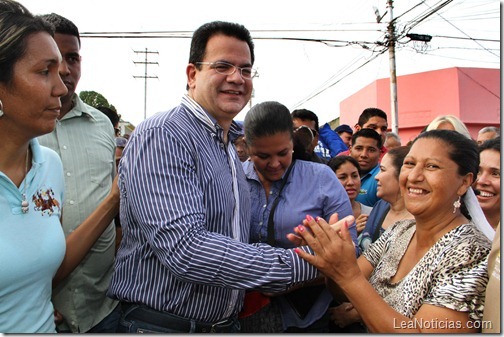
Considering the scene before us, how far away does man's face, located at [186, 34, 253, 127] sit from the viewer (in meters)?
1.93

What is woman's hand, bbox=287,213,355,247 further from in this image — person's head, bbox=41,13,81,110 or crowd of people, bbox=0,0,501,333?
person's head, bbox=41,13,81,110

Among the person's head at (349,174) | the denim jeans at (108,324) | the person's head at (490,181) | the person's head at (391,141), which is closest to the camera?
the denim jeans at (108,324)

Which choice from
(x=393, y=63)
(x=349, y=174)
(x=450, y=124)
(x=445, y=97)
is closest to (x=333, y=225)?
(x=450, y=124)

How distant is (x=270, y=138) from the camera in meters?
2.61

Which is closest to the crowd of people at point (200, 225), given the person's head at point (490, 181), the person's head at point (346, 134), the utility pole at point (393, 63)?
the person's head at point (490, 181)

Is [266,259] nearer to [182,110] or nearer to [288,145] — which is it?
[182,110]

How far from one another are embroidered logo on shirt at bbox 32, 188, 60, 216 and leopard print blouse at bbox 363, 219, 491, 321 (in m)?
1.61

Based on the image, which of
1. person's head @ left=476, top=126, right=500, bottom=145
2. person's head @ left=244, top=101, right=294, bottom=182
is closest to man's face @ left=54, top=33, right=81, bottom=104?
person's head @ left=244, top=101, right=294, bottom=182

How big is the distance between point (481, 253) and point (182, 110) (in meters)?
1.44

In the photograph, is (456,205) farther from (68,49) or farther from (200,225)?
(68,49)

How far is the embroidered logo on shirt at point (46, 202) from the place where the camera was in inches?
67.9

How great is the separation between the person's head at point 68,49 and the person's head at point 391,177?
7.98ft

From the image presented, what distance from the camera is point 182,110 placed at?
1.89 m

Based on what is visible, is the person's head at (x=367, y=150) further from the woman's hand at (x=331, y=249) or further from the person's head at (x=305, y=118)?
the woman's hand at (x=331, y=249)
